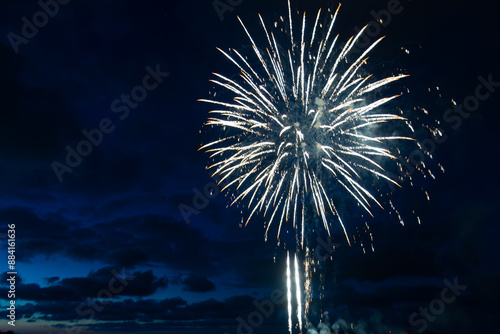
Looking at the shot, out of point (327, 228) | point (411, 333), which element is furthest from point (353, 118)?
point (411, 333)

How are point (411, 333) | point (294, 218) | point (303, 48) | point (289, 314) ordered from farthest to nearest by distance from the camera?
point (411, 333) → point (289, 314) → point (294, 218) → point (303, 48)

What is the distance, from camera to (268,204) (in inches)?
1566

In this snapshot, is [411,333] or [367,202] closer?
[367,202]

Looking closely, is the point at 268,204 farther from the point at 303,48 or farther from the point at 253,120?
the point at 303,48

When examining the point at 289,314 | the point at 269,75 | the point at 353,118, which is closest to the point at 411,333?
the point at 289,314

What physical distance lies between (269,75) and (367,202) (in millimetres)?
14949

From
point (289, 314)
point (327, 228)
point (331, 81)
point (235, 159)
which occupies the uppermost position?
point (331, 81)

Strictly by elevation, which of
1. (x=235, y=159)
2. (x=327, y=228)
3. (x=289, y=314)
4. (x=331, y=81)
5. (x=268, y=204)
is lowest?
(x=289, y=314)

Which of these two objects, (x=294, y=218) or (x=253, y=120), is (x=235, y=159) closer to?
(x=253, y=120)

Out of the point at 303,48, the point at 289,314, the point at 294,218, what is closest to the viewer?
the point at 303,48

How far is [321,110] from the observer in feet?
124

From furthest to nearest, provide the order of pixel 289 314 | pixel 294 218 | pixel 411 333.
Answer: pixel 411 333, pixel 289 314, pixel 294 218

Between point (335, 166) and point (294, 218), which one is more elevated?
point (335, 166)

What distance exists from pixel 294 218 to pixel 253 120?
10.3m
